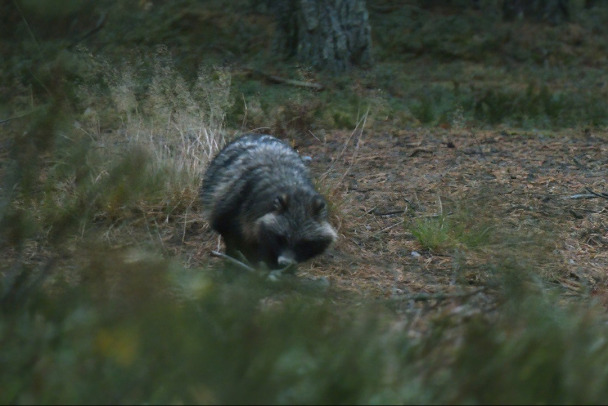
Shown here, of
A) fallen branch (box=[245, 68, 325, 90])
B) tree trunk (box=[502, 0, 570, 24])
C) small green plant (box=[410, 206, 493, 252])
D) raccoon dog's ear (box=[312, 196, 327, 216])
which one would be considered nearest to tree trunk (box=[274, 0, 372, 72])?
fallen branch (box=[245, 68, 325, 90])

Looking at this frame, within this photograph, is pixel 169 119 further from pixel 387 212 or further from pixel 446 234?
pixel 446 234

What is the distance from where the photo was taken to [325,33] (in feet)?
43.4

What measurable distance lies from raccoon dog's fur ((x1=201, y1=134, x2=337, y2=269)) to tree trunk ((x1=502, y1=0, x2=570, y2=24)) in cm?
1432

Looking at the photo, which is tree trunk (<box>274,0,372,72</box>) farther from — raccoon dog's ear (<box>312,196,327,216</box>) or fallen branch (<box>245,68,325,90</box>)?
raccoon dog's ear (<box>312,196,327,216</box>)

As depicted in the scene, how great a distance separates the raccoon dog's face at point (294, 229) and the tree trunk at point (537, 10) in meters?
15.3

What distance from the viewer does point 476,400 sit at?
280cm

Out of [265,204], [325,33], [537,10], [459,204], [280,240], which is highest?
[325,33]

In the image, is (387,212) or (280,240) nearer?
(280,240)

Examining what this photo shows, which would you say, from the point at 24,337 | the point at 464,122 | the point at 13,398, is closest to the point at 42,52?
the point at 24,337

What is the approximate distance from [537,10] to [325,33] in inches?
350

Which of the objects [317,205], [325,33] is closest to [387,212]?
[317,205]

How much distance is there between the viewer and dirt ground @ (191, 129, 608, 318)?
20.8 ft

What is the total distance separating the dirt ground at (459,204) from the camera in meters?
6.34

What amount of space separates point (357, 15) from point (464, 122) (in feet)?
10.1
